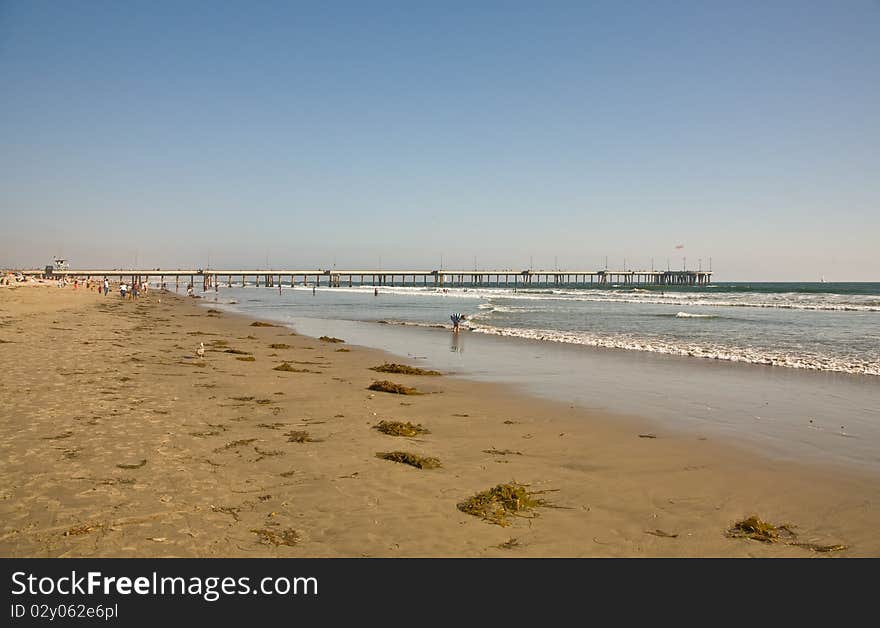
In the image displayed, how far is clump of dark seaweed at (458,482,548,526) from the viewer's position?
5.36 metres

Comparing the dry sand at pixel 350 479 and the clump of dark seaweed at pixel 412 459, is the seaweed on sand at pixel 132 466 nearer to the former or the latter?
the dry sand at pixel 350 479

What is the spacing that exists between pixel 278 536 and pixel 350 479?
1.70 metres

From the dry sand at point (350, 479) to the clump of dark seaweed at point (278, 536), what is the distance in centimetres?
2

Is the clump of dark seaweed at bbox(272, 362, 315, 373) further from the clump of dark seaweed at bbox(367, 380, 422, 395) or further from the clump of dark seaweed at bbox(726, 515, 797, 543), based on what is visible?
the clump of dark seaweed at bbox(726, 515, 797, 543)

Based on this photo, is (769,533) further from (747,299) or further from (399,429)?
(747,299)

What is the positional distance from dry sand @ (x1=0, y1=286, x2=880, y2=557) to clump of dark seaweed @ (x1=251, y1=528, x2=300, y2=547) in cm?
2

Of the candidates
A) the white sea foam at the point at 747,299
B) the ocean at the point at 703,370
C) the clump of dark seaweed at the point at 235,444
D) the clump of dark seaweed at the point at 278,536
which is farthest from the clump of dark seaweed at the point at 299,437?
the white sea foam at the point at 747,299

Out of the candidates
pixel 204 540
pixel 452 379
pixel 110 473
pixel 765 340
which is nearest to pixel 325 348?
pixel 452 379

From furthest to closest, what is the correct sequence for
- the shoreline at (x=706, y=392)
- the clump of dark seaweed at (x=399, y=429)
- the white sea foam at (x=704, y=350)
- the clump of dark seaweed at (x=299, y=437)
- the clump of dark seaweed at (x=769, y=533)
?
the white sea foam at (x=704, y=350)
the shoreline at (x=706, y=392)
the clump of dark seaweed at (x=399, y=429)
the clump of dark seaweed at (x=299, y=437)
the clump of dark seaweed at (x=769, y=533)

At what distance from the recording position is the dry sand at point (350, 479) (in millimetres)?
4742

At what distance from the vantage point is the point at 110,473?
6020mm

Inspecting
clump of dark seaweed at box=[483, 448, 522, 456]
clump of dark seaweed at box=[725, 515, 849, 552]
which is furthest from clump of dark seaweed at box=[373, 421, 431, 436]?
clump of dark seaweed at box=[725, 515, 849, 552]

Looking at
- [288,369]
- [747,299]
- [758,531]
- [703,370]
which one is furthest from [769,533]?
[747,299]

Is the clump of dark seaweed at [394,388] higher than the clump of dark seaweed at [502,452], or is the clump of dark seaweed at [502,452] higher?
the clump of dark seaweed at [394,388]
